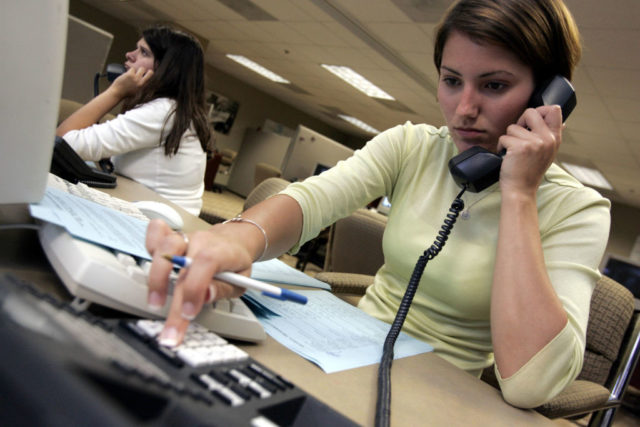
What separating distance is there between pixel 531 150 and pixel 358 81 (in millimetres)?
6246

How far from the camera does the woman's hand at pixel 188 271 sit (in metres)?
0.38

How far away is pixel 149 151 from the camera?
160 centimetres

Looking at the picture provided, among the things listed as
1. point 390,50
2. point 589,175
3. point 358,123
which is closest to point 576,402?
point 390,50

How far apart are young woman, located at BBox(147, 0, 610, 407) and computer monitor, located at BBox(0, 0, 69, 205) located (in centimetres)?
23

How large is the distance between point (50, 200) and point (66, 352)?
0.41m

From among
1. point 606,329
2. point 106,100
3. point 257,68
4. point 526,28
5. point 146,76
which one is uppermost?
point 257,68

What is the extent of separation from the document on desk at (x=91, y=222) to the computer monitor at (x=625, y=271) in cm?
437

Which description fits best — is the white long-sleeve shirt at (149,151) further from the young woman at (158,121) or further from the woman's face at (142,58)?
the woman's face at (142,58)

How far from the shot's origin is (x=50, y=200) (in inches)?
21.9

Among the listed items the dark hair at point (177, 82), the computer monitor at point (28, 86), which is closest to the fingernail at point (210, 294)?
the computer monitor at point (28, 86)

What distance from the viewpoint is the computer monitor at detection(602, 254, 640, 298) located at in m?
3.86

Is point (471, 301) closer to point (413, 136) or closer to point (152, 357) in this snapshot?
point (413, 136)

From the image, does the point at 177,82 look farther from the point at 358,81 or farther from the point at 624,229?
the point at 624,229

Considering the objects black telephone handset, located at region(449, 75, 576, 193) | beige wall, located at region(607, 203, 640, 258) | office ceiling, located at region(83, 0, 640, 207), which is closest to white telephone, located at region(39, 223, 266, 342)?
black telephone handset, located at region(449, 75, 576, 193)
